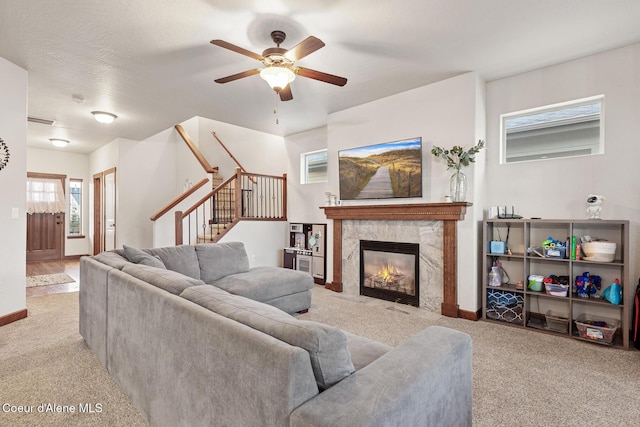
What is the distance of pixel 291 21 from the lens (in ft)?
8.95

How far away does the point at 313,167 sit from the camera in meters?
6.16

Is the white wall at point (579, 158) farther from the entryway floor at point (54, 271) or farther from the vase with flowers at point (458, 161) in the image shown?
the entryway floor at point (54, 271)

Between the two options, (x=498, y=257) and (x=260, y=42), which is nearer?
(x=260, y=42)

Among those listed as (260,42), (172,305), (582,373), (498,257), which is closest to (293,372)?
(172,305)

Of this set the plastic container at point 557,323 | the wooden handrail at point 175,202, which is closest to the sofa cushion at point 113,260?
the wooden handrail at point 175,202

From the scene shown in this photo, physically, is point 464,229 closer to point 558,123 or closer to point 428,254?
point 428,254

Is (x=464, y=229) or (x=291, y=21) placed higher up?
(x=291, y=21)

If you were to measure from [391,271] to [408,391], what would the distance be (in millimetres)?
3472

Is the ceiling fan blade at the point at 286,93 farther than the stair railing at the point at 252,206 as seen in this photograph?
No

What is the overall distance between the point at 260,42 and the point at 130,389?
9.62 ft

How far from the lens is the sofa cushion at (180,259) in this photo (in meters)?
3.35

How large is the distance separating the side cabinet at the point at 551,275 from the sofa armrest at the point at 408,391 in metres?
2.41

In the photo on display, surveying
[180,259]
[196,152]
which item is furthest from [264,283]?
[196,152]

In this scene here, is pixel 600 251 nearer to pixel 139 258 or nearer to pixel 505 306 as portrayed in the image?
pixel 505 306
